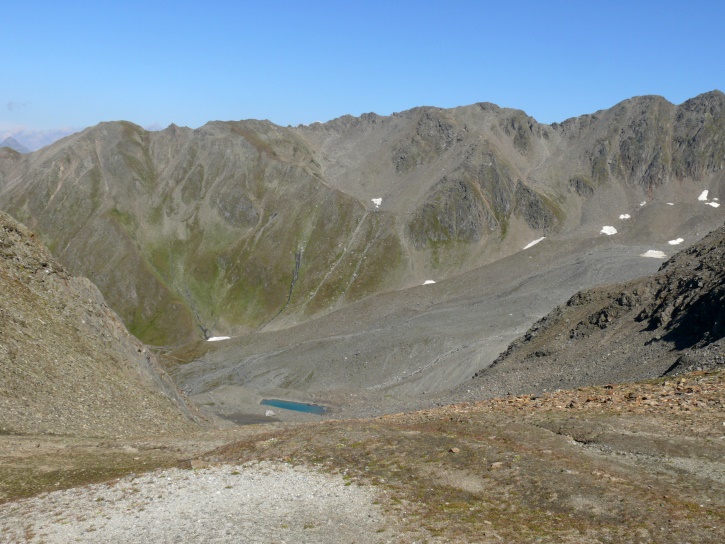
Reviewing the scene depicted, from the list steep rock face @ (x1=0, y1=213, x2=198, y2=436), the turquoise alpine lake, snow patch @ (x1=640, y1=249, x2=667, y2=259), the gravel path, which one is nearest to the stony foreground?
the gravel path

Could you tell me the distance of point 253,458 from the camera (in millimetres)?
23078

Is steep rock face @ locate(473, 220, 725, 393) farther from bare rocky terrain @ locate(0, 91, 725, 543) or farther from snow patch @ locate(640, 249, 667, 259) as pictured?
snow patch @ locate(640, 249, 667, 259)

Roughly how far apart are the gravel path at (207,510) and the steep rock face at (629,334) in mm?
30147

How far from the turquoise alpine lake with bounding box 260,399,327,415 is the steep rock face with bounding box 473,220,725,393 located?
77.8ft

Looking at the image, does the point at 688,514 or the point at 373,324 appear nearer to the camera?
the point at 688,514

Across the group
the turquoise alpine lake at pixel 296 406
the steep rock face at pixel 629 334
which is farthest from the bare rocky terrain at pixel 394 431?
the turquoise alpine lake at pixel 296 406

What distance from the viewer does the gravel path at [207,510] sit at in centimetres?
1630

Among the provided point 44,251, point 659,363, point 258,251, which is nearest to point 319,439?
point 44,251

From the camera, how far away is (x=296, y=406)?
9006 centimetres

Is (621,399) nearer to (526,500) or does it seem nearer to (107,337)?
(526,500)

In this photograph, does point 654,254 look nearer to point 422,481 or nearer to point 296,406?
point 296,406

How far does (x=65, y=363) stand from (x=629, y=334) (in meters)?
49.1

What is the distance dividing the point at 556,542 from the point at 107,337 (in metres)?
36.4

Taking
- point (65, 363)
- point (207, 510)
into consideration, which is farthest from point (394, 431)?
point (65, 363)
